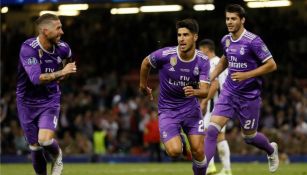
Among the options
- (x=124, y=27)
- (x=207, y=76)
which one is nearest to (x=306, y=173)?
(x=207, y=76)

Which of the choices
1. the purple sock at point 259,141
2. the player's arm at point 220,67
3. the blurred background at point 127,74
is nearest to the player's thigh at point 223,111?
the player's arm at point 220,67

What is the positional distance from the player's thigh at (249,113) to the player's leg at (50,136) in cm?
330

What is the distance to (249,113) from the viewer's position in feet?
46.2

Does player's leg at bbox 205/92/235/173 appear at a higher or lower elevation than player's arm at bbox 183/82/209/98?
lower

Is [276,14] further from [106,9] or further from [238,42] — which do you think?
[238,42]

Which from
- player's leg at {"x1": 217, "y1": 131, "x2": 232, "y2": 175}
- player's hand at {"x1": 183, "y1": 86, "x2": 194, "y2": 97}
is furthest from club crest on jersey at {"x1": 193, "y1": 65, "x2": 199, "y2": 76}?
player's leg at {"x1": 217, "y1": 131, "x2": 232, "y2": 175}

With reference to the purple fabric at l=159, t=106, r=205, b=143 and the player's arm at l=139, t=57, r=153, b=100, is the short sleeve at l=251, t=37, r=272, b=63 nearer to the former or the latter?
the purple fabric at l=159, t=106, r=205, b=143

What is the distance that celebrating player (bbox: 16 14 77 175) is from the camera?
1252cm

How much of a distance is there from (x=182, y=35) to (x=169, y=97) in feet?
3.33

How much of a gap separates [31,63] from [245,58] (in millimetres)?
3712

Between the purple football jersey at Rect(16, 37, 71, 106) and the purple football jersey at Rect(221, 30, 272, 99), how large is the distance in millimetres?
2842

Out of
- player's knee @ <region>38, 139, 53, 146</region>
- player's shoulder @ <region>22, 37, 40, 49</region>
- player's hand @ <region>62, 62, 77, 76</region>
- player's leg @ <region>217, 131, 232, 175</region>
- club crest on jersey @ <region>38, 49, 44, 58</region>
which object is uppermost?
player's shoulder @ <region>22, 37, 40, 49</region>

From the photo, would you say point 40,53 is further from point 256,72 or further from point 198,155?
point 256,72

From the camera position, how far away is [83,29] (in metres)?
34.1
